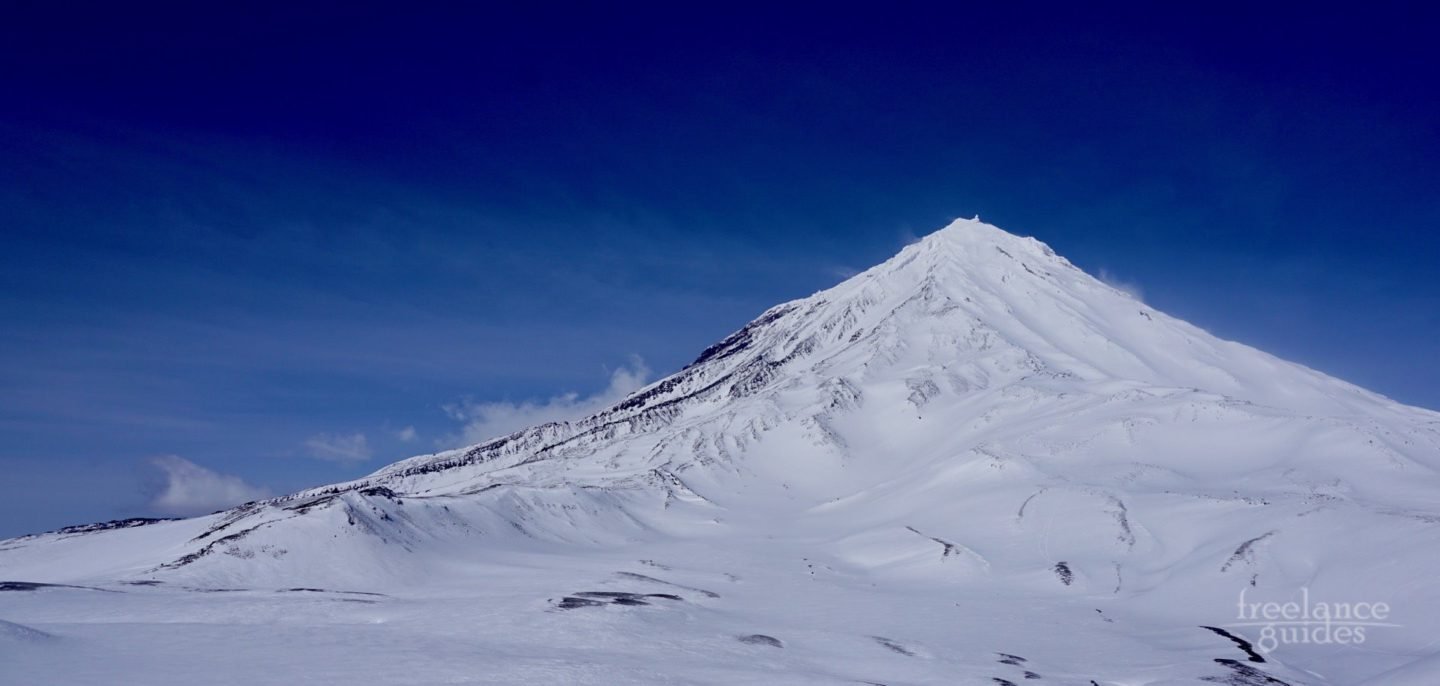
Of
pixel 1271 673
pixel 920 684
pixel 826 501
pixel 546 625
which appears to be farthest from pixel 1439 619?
pixel 826 501

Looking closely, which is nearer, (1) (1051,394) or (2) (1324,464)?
(2) (1324,464)

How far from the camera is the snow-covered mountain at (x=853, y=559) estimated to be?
130ft

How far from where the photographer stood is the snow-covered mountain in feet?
130

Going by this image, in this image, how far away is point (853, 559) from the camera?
85.9 m

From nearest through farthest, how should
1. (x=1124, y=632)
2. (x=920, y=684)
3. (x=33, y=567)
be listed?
1. (x=920, y=684)
2. (x=1124, y=632)
3. (x=33, y=567)

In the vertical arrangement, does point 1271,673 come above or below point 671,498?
below

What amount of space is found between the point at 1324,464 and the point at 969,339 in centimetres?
9361

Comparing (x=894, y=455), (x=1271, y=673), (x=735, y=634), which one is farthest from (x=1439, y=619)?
(x=894, y=455)

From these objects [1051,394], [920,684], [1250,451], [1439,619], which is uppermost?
[1051,394]

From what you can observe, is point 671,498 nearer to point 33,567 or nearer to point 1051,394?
point 1051,394

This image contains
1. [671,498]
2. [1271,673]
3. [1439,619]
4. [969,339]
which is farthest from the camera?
[969,339]

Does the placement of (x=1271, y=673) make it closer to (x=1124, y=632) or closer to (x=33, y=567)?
(x=1124, y=632)

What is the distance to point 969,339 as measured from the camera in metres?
184

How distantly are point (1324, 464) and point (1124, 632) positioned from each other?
184 feet
